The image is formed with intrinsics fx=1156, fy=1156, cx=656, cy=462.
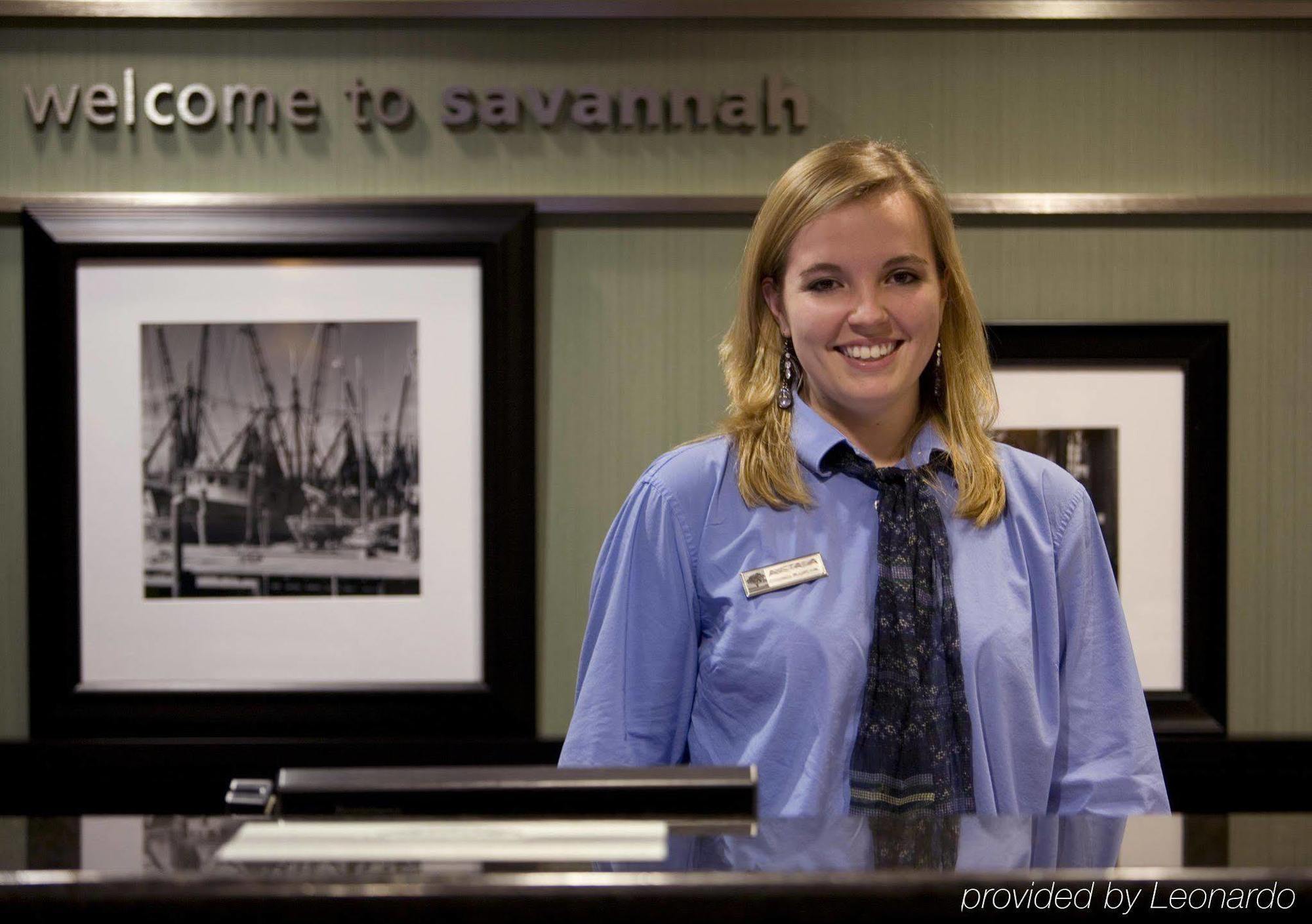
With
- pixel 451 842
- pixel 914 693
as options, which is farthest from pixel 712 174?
pixel 451 842

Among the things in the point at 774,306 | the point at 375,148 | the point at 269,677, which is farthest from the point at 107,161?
the point at 774,306

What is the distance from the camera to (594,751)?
1.45 meters

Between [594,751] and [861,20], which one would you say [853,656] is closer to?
[594,751]

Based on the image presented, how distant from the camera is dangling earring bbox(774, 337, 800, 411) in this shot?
164 centimetres

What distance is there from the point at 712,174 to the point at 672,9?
0.34 metres

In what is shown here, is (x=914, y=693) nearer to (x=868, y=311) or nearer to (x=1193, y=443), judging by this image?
(x=868, y=311)

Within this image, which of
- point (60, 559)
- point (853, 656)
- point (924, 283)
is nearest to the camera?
point (853, 656)

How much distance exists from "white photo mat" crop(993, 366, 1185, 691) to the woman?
852 mm

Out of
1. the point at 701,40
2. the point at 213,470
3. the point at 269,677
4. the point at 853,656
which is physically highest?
the point at 701,40

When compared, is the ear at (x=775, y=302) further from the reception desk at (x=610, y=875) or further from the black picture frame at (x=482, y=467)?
the reception desk at (x=610, y=875)

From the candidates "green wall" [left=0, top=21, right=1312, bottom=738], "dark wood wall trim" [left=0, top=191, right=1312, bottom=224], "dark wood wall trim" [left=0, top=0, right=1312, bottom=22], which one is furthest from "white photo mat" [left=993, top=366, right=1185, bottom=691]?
"dark wood wall trim" [left=0, top=0, right=1312, bottom=22]

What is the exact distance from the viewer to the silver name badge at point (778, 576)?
1.45 metres

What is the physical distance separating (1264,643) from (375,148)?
213 cm

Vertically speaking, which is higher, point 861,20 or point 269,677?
point 861,20
